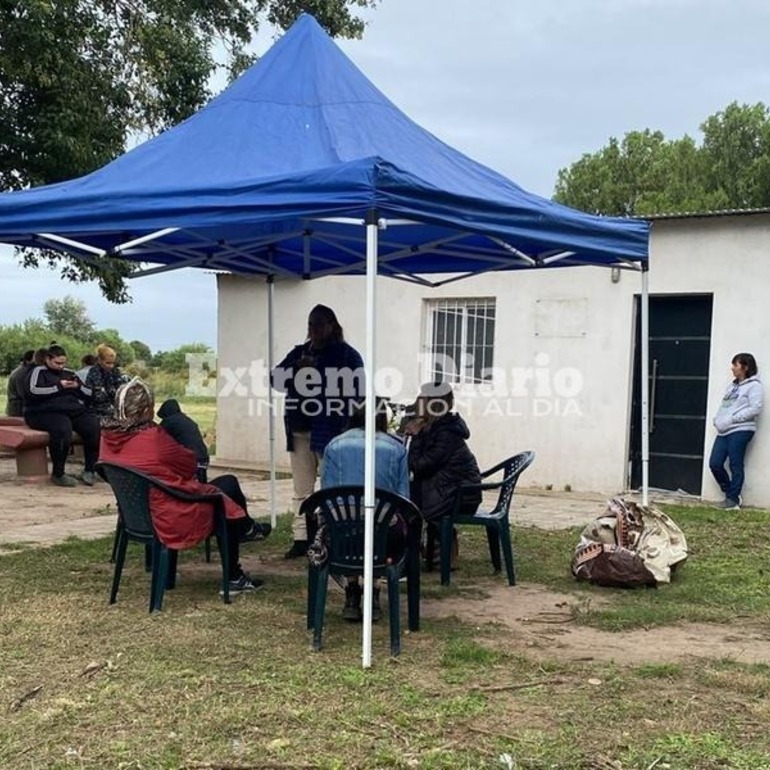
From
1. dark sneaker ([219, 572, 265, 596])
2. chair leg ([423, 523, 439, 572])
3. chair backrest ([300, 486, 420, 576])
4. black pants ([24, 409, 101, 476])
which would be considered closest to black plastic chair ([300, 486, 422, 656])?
chair backrest ([300, 486, 420, 576])

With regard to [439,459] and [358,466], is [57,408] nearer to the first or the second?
[439,459]

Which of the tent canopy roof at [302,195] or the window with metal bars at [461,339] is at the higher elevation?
the tent canopy roof at [302,195]

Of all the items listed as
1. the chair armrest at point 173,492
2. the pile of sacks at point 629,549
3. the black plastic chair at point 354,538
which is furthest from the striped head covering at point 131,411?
the pile of sacks at point 629,549

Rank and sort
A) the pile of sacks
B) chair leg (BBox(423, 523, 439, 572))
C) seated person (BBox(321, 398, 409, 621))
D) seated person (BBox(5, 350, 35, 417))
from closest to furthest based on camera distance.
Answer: seated person (BBox(321, 398, 409, 621))
the pile of sacks
chair leg (BBox(423, 523, 439, 572))
seated person (BBox(5, 350, 35, 417))

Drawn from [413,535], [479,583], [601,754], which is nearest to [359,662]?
[413,535]

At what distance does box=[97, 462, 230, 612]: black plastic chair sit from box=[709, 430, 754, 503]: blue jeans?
6.25 metres

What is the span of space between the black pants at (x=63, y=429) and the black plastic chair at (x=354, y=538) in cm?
A: 683

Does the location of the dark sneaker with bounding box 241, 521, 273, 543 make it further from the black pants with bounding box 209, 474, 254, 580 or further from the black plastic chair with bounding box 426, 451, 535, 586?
the black plastic chair with bounding box 426, 451, 535, 586

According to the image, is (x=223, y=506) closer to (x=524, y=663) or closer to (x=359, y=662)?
(x=359, y=662)

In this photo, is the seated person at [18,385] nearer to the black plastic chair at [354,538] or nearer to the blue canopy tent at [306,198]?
the blue canopy tent at [306,198]

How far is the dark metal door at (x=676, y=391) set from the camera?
1053 centimetres

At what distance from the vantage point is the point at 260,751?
11.5ft

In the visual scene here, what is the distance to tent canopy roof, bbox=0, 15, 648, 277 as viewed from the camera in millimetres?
4516

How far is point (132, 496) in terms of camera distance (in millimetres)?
5270
